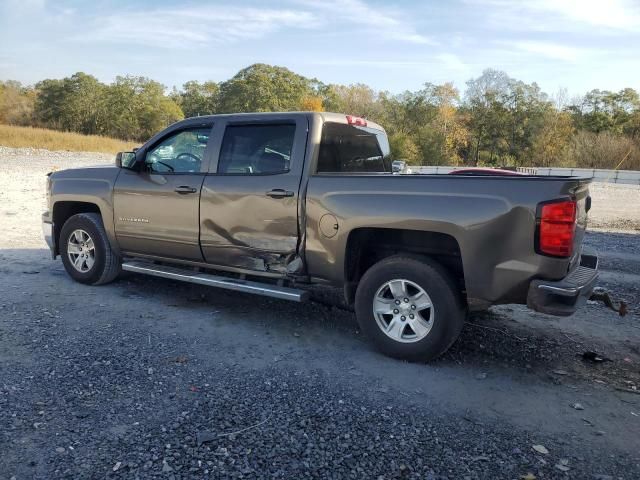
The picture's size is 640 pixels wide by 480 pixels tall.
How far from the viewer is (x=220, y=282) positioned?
4980 mm

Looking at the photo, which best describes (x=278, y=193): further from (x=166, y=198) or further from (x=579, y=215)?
(x=579, y=215)

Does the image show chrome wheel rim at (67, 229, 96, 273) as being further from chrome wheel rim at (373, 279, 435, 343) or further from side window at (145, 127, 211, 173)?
chrome wheel rim at (373, 279, 435, 343)

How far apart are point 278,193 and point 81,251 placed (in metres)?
2.84

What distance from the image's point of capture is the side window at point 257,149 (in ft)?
15.7

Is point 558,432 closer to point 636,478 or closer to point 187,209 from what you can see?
point 636,478

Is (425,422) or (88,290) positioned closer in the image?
(425,422)

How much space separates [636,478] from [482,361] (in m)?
1.59

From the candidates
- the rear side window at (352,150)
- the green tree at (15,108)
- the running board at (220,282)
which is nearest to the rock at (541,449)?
the running board at (220,282)

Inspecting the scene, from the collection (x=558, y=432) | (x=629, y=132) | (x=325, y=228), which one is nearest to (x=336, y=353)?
(x=325, y=228)

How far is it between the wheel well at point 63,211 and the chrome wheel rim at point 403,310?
148 inches

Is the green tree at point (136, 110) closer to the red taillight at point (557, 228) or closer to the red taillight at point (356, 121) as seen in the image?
the red taillight at point (356, 121)

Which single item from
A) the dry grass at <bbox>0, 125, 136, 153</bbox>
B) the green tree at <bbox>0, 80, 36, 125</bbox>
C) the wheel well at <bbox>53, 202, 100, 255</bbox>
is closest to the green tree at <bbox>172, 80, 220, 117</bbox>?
the green tree at <bbox>0, 80, 36, 125</bbox>

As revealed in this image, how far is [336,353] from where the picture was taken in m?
4.39

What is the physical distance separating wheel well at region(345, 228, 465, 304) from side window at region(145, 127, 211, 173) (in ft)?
6.11
